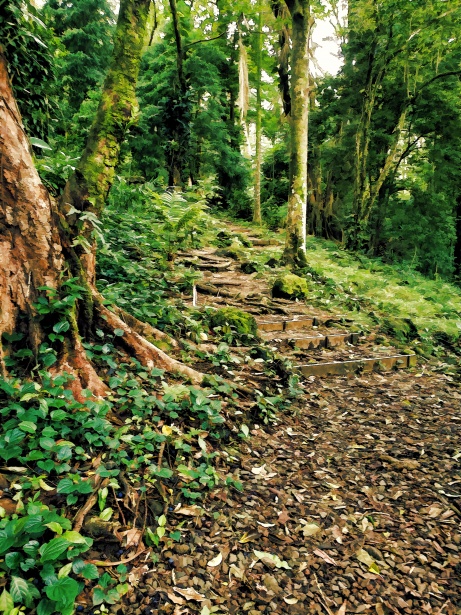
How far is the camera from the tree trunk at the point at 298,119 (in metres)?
8.18

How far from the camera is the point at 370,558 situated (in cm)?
226

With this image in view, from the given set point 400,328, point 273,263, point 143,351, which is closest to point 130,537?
point 143,351

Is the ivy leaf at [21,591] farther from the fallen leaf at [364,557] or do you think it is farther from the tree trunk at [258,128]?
the tree trunk at [258,128]

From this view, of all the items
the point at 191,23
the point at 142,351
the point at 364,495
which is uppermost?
the point at 191,23

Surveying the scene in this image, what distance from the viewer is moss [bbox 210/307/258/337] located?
4.90m

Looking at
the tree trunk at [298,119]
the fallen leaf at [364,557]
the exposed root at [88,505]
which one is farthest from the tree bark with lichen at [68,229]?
the tree trunk at [298,119]

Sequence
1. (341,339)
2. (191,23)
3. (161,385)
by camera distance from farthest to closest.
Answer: (191,23), (341,339), (161,385)

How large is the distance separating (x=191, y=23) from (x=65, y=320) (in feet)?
60.8

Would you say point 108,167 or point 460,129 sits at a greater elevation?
point 460,129

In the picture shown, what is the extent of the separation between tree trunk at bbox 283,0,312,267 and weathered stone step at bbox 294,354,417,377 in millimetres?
3729

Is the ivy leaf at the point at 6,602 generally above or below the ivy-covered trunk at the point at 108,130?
below

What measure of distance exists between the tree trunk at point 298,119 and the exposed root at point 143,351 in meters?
5.86

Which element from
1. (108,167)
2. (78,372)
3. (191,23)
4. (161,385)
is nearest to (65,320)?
(78,372)

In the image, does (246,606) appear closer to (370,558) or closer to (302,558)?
(302,558)
